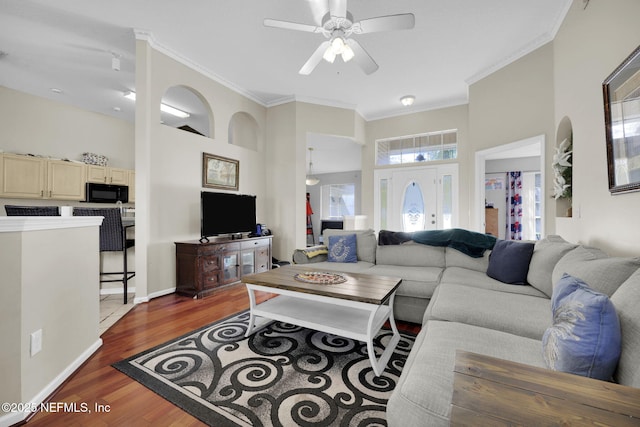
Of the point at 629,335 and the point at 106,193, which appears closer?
the point at 629,335

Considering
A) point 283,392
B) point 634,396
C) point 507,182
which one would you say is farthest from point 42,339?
point 507,182

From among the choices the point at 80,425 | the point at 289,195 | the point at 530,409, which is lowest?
the point at 80,425

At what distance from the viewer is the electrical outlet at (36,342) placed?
1440 mm

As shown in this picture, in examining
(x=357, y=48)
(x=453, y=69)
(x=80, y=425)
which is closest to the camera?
(x=80, y=425)

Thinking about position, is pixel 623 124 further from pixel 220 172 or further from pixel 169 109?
pixel 169 109

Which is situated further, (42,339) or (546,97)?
(546,97)

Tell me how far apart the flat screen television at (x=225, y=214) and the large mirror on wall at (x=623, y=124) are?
3.84 metres

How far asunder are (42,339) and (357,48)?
3.23m

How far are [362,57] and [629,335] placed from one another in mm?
2741

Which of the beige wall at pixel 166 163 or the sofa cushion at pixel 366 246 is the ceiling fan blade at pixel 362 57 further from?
the beige wall at pixel 166 163

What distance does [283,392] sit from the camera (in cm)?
156

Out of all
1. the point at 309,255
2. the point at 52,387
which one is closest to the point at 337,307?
the point at 309,255

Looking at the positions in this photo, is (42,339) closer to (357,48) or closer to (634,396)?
(634,396)

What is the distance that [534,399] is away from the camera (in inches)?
25.2
